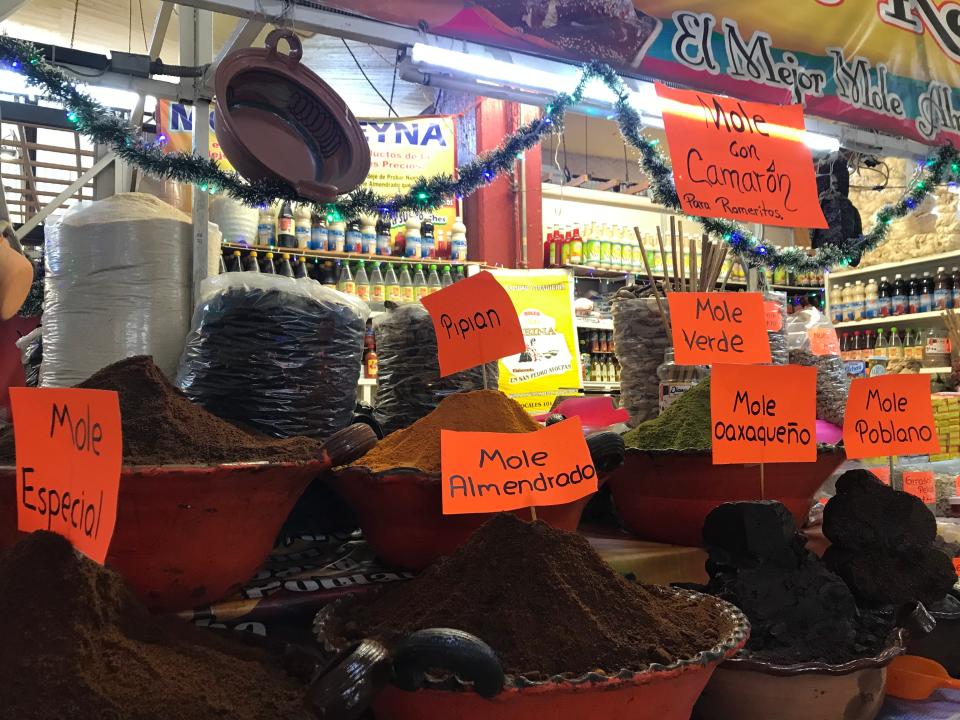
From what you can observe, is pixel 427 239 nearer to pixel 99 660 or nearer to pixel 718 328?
pixel 718 328

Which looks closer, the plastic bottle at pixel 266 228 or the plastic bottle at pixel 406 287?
the plastic bottle at pixel 266 228

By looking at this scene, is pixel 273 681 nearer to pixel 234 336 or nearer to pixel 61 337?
pixel 234 336

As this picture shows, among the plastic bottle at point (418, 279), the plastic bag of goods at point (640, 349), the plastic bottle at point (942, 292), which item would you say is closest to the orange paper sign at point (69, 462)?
the plastic bag of goods at point (640, 349)

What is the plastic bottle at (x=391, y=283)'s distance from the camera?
3.67 m

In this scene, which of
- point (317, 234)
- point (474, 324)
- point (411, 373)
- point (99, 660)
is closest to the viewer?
point (99, 660)

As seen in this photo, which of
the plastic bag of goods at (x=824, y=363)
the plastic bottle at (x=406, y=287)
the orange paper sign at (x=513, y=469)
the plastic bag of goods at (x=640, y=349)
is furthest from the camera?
the plastic bottle at (x=406, y=287)

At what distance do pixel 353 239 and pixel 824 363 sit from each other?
98.4 inches

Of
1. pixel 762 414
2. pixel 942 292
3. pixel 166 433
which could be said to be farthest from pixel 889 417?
pixel 942 292

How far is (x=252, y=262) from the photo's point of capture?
11.0ft

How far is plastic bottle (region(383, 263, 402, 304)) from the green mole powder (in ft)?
8.74

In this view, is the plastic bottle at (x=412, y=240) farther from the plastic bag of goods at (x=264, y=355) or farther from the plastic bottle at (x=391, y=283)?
A: the plastic bag of goods at (x=264, y=355)

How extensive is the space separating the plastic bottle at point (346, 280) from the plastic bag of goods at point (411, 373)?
251cm

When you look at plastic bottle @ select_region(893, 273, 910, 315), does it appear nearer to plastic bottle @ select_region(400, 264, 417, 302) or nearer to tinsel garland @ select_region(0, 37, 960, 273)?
tinsel garland @ select_region(0, 37, 960, 273)

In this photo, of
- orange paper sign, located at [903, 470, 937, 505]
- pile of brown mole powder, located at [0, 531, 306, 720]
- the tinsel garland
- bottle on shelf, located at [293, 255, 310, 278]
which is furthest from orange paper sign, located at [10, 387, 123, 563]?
bottle on shelf, located at [293, 255, 310, 278]
